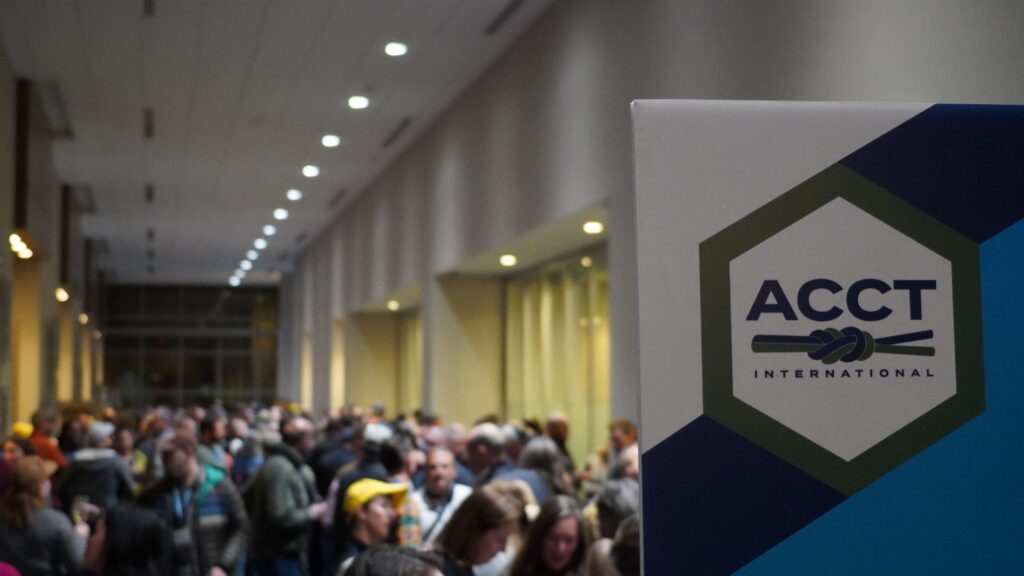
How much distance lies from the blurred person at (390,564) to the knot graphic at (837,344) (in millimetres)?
1308

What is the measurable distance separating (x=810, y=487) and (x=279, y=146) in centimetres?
1893

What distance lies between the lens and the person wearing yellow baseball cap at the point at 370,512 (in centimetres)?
639

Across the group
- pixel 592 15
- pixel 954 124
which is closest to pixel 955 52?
pixel 954 124

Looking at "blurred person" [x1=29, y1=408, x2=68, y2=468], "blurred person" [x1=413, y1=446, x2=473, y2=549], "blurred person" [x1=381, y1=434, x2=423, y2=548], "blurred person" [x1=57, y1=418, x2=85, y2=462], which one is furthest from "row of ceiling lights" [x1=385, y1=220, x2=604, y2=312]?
"blurred person" [x1=413, y1=446, x2=473, y2=549]

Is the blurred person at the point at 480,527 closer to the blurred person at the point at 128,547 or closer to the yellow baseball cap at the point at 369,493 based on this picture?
the yellow baseball cap at the point at 369,493

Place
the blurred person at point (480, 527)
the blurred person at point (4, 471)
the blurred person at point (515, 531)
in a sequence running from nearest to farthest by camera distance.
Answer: the blurred person at point (480, 527) → the blurred person at point (515, 531) → the blurred person at point (4, 471)

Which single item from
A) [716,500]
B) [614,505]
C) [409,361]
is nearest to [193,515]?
[614,505]

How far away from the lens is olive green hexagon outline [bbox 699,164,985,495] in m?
2.43

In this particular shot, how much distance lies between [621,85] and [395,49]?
4.48 metres

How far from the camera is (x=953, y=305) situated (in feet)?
8.11

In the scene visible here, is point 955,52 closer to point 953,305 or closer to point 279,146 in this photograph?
point 953,305

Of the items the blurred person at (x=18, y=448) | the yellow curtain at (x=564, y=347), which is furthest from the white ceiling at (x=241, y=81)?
the blurred person at (x=18, y=448)

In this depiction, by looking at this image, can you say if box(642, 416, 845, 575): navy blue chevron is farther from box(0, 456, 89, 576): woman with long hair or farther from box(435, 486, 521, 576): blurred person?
box(0, 456, 89, 576): woman with long hair

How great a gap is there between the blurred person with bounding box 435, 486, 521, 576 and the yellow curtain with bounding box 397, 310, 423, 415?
64.9 ft
